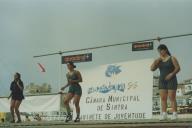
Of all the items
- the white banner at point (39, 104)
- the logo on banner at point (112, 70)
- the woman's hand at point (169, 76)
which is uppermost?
the logo on banner at point (112, 70)

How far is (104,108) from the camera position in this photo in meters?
15.0

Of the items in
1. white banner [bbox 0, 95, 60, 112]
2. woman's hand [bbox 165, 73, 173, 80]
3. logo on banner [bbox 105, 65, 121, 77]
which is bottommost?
white banner [bbox 0, 95, 60, 112]

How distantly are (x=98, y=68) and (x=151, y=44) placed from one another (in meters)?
1.84

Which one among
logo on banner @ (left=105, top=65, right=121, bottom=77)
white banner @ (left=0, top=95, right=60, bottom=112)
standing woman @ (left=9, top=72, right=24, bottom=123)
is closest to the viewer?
logo on banner @ (left=105, top=65, right=121, bottom=77)

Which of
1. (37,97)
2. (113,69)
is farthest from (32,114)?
(113,69)

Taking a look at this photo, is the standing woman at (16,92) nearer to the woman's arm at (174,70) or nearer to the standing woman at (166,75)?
the standing woman at (166,75)

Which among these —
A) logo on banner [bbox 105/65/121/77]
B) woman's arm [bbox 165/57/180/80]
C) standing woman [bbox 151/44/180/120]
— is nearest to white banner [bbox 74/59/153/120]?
logo on banner [bbox 105/65/121/77]

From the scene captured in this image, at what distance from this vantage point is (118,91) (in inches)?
582

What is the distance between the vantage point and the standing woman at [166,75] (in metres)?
Result: 11.1

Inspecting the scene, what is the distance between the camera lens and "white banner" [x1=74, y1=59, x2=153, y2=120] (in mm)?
14164

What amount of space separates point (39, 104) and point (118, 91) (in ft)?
11.2

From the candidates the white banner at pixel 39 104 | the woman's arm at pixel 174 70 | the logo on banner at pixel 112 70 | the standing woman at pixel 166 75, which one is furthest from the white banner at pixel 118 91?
the woman's arm at pixel 174 70

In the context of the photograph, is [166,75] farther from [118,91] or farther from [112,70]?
[112,70]

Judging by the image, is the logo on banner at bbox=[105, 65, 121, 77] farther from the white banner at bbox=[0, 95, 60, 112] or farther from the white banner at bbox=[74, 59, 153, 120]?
the white banner at bbox=[0, 95, 60, 112]
